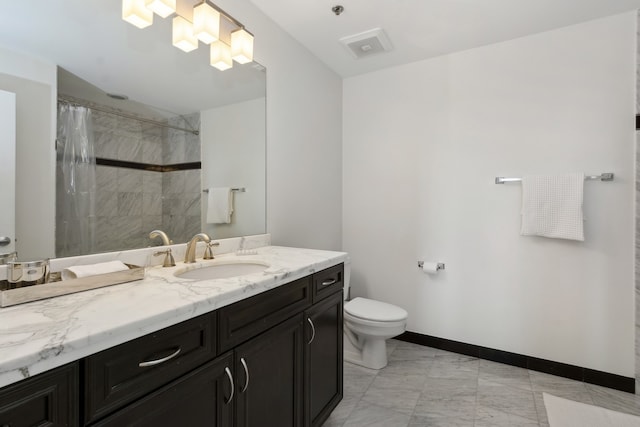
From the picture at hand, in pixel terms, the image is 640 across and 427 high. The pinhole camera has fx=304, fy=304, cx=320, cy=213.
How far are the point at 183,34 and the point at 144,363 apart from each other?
146 centimetres

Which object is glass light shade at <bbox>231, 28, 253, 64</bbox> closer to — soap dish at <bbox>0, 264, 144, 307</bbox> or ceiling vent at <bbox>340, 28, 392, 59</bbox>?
ceiling vent at <bbox>340, 28, 392, 59</bbox>

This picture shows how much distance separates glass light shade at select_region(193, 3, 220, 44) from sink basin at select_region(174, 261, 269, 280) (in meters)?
1.12

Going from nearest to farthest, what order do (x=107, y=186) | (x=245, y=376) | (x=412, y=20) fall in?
(x=245, y=376) < (x=107, y=186) < (x=412, y=20)

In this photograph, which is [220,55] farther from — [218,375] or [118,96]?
[218,375]

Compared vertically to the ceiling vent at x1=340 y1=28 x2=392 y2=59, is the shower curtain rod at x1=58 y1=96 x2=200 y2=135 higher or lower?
lower

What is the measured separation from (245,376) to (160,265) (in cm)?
66

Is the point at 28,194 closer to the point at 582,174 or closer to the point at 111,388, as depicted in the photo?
the point at 111,388

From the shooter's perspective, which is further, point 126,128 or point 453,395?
point 453,395

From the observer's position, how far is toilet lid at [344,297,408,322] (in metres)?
2.07

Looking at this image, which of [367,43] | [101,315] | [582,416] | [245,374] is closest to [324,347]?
[245,374]

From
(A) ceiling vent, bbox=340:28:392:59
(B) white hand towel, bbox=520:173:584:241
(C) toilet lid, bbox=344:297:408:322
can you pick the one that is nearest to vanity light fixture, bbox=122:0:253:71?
(A) ceiling vent, bbox=340:28:392:59

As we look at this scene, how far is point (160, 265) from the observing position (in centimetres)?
137

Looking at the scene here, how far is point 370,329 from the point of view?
209 cm

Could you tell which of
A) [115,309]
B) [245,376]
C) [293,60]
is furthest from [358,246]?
[115,309]
